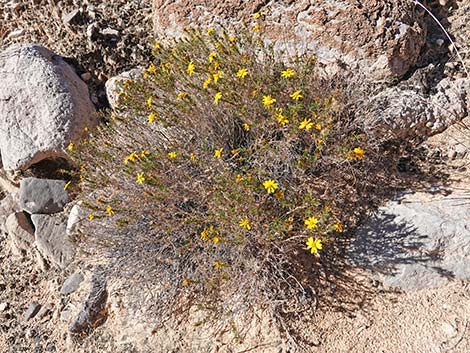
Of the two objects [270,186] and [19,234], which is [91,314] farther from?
[270,186]

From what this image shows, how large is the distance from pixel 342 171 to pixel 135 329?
1.74 m

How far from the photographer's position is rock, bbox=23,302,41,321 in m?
3.70

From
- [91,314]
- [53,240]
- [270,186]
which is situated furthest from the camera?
[53,240]

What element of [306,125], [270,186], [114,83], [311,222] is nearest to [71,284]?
[114,83]

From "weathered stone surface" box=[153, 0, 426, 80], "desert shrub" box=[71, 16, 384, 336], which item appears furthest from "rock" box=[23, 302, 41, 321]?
"weathered stone surface" box=[153, 0, 426, 80]

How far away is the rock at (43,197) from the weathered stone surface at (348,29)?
1940mm

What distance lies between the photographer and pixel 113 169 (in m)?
3.48

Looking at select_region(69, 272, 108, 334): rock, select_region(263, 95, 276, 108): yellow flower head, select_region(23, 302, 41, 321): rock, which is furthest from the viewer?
select_region(23, 302, 41, 321): rock

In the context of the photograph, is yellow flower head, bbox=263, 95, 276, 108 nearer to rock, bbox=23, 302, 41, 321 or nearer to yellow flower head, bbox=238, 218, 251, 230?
yellow flower head, bbox=238, 218, 251, 230

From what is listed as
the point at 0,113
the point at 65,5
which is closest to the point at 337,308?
the point at 0,113

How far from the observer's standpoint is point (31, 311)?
146 inches

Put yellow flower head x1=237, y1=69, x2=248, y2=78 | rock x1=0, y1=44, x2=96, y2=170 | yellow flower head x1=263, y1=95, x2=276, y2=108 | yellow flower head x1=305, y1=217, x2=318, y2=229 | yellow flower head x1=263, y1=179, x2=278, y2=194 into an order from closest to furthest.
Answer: yellow flower head x1=305, y1=217, x2=318, y2=229 < yellow flower head x1=263, y1=179, x2=278, y2=194 < yellow flower head x1=263, y1=95, x2=276, y2=108 < yellow flower head x1=237, y1=69, x2=248, y2=78 < rock x1=0, y1=44, x2=96, y2=170

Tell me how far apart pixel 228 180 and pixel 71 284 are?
5.32 ft

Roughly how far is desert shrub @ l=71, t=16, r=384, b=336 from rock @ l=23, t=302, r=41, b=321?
2.41 ft
